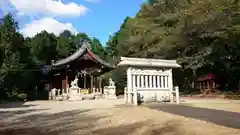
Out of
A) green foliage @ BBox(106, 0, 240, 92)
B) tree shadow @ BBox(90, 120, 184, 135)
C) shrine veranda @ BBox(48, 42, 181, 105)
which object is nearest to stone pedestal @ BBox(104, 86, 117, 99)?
shrine veranda @ BBox(48, 42, 181, 105)

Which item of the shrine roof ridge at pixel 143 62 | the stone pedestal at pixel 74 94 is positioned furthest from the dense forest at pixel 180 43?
the shrine roof ridge at pixel 143 62

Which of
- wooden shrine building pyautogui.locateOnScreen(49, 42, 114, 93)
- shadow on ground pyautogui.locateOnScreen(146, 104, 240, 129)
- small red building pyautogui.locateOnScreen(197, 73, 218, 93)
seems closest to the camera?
shadow on ground pyautogui.locateOnScreen(146, 104, 240, 129)

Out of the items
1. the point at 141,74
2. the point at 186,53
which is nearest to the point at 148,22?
the point at 186,53

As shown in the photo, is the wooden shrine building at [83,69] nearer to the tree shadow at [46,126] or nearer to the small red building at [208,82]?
the small red building at [208,82]

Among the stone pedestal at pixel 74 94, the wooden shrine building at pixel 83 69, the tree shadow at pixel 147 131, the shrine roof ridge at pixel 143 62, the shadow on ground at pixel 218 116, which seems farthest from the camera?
the wooden shrine building at pixel 83 69

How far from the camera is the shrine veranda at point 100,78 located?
40.9ft

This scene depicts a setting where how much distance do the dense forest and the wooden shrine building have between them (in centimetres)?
153

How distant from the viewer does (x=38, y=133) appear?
5328 mm

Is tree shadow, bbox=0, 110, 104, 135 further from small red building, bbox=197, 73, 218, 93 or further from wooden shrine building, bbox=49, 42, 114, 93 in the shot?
small red building, bbox=197, 73, 218, 93

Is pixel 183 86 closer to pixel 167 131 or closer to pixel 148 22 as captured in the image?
pixel 148 22

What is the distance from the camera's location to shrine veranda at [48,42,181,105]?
1248 cm

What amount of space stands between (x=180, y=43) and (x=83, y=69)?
11.9 metres

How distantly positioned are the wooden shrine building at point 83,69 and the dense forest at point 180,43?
5.02ft

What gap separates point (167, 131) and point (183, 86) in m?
24.1
